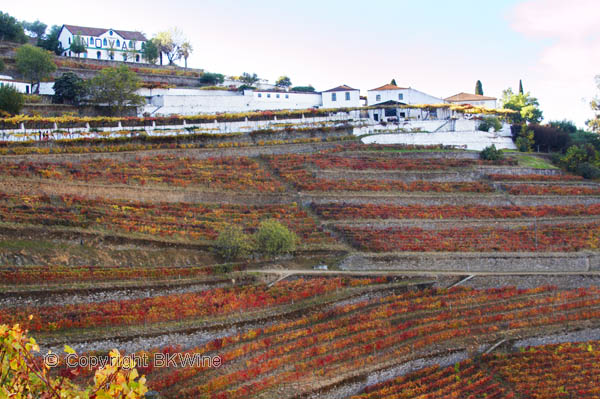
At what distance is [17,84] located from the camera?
177ft

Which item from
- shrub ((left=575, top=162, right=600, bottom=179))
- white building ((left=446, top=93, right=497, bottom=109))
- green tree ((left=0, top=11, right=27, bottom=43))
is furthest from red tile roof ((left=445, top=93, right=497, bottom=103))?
green tree ((left=0, top=11, right=27, bottom=43))

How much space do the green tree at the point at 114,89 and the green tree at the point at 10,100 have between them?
7066 mm

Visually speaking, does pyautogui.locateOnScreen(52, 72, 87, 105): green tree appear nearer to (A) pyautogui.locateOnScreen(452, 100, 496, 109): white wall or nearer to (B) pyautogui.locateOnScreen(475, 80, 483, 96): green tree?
(A) pyautogui.locateOnScreen(452, 100, 496, 109): white wall

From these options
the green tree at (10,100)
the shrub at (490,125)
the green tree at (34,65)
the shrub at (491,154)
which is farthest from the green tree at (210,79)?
the shrub at (491,154)

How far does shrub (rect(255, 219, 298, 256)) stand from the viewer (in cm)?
3278

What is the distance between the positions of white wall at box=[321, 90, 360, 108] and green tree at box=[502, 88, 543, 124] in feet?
60.6

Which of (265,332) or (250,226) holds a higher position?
(250,226)

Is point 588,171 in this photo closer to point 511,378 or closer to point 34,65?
point 511,378

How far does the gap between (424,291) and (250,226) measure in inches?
438

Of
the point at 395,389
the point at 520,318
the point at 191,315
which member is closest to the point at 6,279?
the point at 191,315

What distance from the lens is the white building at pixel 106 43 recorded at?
7106cm

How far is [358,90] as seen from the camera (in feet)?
208

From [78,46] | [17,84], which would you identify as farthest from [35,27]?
[17,84]

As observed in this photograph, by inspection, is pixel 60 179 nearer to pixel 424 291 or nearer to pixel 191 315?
pixel 191 315
